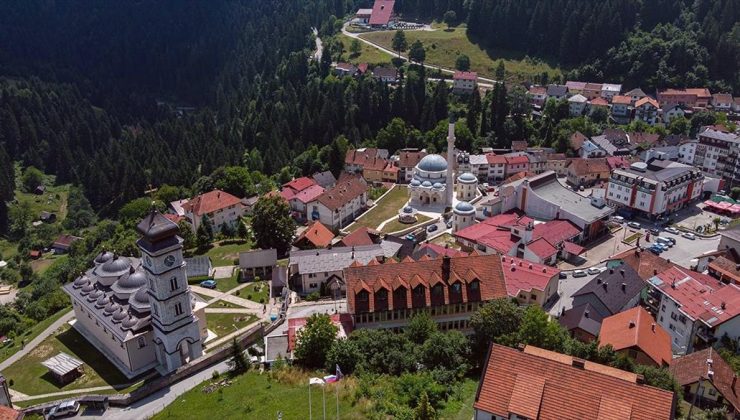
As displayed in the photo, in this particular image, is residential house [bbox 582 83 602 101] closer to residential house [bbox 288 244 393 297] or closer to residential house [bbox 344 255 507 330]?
residential house [bbox 288 244 393 297]

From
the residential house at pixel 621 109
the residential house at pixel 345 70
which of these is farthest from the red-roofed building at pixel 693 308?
the residential house at pixel 345 70

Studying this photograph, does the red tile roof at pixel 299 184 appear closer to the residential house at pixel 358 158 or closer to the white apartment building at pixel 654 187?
the residential house at pixel 358 158

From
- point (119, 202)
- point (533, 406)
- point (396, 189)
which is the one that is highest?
point (533, 406)

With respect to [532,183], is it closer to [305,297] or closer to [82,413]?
[305,297]

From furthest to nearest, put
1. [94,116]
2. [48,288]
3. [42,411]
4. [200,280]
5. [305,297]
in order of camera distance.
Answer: [94,116] < [48,288] < [200,280] < [305,297] < [42,411]

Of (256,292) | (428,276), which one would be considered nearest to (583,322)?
(428,276)

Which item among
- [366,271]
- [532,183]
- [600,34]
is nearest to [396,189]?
[532,183]

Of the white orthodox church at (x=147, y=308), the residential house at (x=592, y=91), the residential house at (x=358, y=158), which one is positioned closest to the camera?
the white orthodox church at (x=147, y=308)
